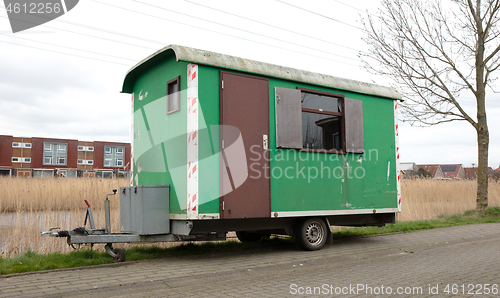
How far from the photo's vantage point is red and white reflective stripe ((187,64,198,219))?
6.45 metres

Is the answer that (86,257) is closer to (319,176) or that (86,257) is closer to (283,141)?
(283,141)

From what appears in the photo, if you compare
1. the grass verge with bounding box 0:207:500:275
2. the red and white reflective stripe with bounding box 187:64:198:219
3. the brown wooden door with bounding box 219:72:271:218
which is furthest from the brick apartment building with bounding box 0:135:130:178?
the red and white reflective stripe with bounding box 187:64:198:219

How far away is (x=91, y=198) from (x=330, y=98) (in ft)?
23.8

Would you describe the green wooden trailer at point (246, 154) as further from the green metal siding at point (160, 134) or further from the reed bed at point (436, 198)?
the reed bed at point (436, 198)

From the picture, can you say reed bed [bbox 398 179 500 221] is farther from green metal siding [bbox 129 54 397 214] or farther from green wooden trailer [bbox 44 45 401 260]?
green wooden trailer [bbox 44 45 401 260]

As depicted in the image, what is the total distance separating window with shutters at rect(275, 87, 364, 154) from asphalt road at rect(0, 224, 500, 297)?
79.6 inches

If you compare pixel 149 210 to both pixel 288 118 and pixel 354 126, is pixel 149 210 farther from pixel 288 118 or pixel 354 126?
pixel 354 126

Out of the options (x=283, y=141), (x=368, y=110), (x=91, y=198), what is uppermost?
(x=368, y=110)

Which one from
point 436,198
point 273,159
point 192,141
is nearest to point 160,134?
point 192,141

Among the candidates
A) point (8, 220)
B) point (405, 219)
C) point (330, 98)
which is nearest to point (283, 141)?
point (330, 98)

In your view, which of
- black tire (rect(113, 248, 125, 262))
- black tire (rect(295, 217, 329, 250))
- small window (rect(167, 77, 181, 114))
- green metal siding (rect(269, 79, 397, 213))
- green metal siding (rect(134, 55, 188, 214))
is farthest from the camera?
black tire (rect(295, 217, 329, 250))

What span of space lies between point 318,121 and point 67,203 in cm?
674

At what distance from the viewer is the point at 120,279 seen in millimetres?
5469

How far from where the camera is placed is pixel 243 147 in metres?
7.06
